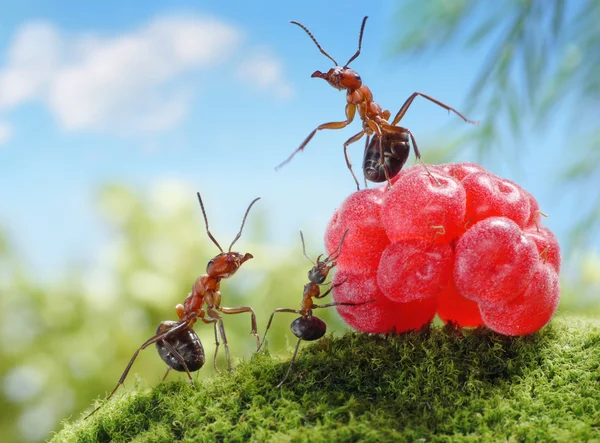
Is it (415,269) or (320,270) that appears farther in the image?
(320,270)

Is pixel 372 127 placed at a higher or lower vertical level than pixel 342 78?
lower

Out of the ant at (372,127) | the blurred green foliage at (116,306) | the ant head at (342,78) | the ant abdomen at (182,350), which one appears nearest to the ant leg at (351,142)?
the ant at (372,127)

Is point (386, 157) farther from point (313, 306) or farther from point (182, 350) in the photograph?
point (182, 350)

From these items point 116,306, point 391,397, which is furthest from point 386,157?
point 116,306

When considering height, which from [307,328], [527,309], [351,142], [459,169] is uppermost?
[351,142]

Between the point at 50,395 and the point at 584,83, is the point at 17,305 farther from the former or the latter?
the point at 584,83

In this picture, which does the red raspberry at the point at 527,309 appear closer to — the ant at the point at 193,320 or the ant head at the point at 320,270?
the ant head at the point at 320,270

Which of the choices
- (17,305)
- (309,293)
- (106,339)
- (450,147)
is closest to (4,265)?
(17,305)
